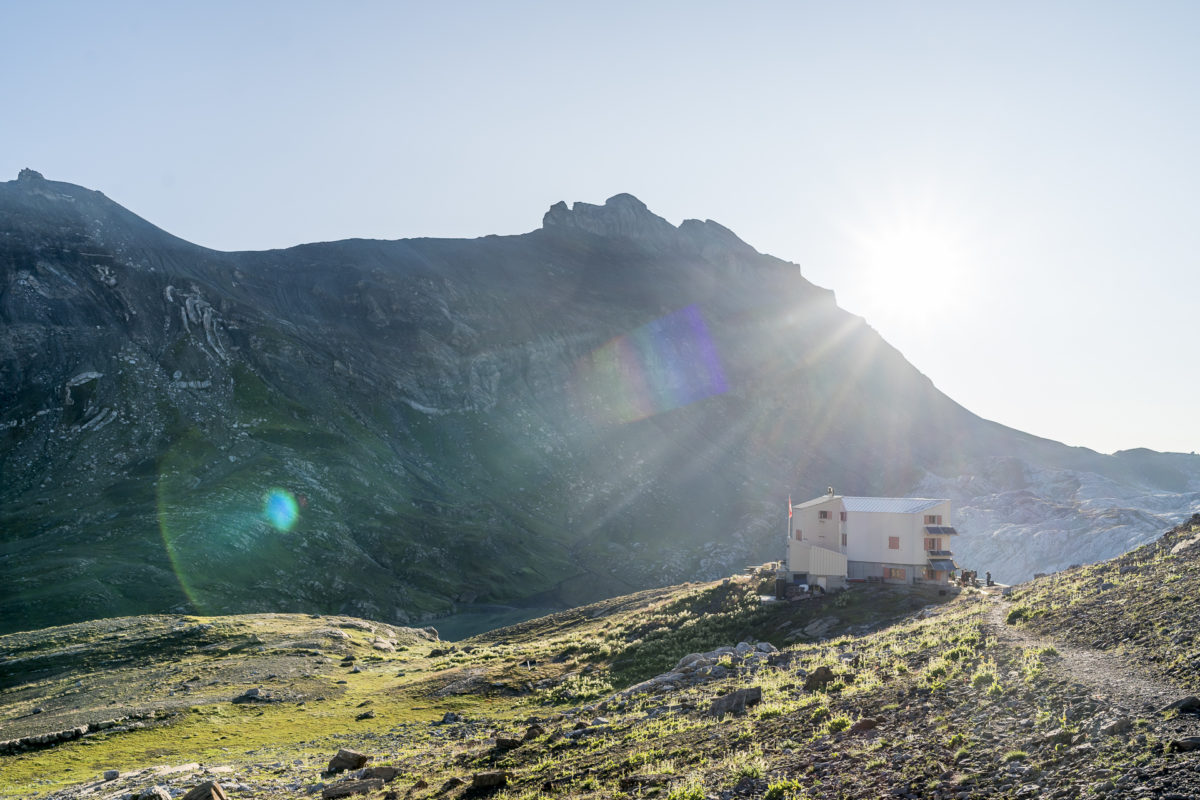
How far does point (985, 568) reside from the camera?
646 feet

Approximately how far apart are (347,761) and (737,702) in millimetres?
17799

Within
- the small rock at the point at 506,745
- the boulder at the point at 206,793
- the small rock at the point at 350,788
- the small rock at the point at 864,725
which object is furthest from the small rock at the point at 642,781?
the boulder at the point at 206,793

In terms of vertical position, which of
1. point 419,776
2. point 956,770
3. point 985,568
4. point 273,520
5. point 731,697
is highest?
point 956,770

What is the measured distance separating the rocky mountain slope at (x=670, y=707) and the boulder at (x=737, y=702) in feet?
0.43

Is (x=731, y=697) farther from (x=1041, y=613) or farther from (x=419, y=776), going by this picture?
(x=1041, y=613)

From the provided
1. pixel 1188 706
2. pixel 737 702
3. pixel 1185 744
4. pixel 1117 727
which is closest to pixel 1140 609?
pixel 1188 706

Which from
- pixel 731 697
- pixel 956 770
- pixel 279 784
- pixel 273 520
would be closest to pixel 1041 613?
pixel 731 697

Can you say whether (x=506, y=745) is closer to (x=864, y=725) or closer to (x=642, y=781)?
(x=642, y=781)

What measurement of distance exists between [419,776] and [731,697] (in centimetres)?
1215

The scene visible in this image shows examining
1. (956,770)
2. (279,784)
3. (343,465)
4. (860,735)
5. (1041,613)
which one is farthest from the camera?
(343,465)

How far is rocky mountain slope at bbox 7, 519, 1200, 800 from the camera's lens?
15.9 meters

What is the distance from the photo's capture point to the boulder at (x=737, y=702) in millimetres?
25859

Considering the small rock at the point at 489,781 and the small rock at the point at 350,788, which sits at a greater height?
the small rock at the point at 489,781

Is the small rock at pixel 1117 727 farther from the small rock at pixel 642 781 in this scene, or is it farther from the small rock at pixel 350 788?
the small rock at pixel 350 788
